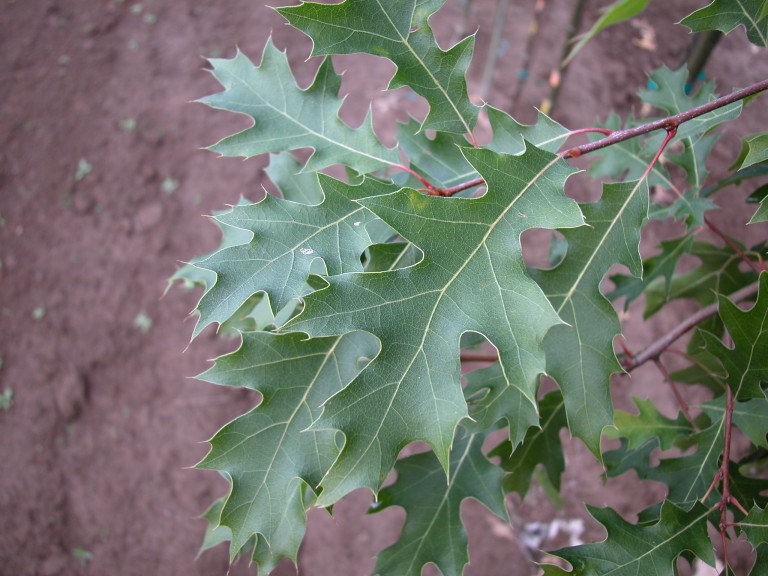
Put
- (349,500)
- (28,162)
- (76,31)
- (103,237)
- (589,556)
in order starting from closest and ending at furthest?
1. (589,556)
2. (349,500)
3. (103,237)
4. (28,162)
5. (76,31)

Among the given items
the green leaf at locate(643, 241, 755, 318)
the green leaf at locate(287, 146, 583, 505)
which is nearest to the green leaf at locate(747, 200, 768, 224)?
the green leaf at locate(287, 146, 583, 505)

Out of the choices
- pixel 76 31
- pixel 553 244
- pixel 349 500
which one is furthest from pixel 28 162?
pixel 553 244

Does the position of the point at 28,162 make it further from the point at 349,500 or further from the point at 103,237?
the point at 349,500

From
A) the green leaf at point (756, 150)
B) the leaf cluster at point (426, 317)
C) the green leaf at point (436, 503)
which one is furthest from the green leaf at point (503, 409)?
the green leaf at point (756, 150)

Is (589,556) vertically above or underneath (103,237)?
above

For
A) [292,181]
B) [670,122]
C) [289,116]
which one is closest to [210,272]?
[292,181]

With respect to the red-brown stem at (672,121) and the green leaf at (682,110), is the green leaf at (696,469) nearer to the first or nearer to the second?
the green leaf at (682,110)

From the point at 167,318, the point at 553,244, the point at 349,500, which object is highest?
the point at 553,244

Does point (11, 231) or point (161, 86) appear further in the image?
point (161, 86)

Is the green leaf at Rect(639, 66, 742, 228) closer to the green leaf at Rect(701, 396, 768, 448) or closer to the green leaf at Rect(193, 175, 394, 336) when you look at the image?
the green leaf at Rect(701, 396, 768, 448)
